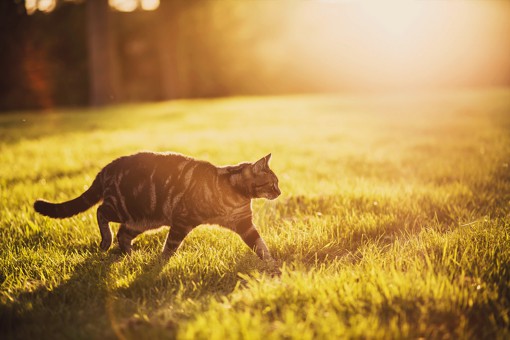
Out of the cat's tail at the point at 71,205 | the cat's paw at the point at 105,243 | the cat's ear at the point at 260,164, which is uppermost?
the cat's ear at the point at 260,164

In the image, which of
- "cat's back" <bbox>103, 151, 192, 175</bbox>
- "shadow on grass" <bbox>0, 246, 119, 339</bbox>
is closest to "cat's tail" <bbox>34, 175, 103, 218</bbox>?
"cat's back" <bbox>103, 151, 192, 175</bbox>

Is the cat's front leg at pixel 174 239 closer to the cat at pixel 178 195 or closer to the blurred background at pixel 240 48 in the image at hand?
the cat at pixel 178 195

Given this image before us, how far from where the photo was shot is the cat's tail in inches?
154

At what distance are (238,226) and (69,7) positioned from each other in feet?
97.1

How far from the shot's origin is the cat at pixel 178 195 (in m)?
3.64

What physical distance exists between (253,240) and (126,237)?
3.99 feet

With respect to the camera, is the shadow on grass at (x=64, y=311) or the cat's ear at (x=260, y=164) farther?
the cat's ear at (x=260, y=164)

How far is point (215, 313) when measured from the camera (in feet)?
8.55

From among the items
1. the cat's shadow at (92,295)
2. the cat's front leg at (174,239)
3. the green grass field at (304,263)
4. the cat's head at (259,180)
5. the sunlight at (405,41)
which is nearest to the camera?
the green grass field at (304,263)

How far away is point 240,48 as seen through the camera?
3469 cm

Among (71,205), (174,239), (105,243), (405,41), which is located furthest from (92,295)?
(405,41)

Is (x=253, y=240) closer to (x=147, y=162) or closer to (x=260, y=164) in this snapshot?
(x=260, y=164)

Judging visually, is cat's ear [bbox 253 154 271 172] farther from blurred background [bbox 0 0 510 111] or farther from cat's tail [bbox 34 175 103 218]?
blurred background [bbox 0 0 510 111]

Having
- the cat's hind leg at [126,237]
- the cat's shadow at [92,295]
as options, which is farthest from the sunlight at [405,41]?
the cat's shadow at [92,295]
